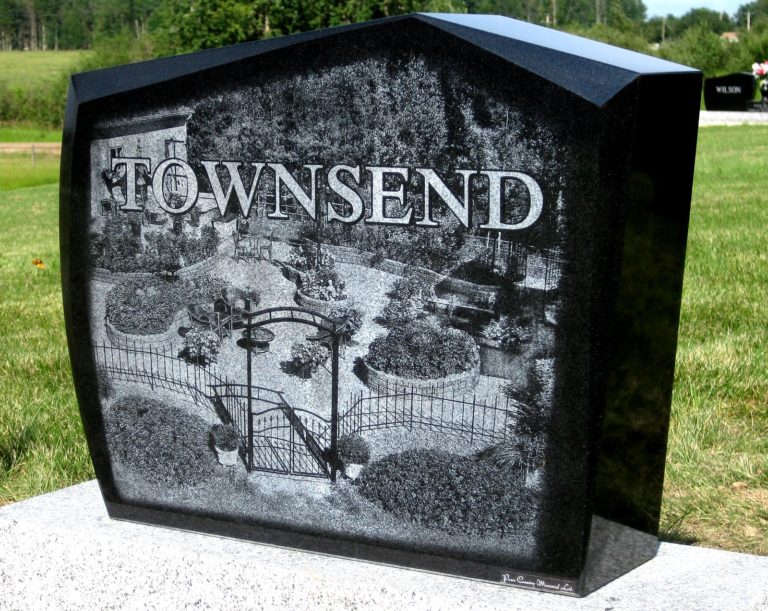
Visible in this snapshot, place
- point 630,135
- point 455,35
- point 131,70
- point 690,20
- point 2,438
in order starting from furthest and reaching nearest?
1. point 690,20
2. point 2,438
3. point 131,70
4. point 455,35
5. point 630,135

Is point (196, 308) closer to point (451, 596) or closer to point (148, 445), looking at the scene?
point (148, 445)

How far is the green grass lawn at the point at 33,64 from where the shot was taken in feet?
→ 226

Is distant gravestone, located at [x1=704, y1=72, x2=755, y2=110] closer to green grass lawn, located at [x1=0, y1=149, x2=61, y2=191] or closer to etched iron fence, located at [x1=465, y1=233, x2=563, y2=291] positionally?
green grass lawn, located at [x1=0, y1=149, x2=61, y2=191]

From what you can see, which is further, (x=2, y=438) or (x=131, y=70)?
(x=2, y=438)

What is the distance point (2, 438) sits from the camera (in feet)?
12.6

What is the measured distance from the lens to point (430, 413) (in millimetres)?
2518

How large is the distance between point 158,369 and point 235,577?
595 millimetres

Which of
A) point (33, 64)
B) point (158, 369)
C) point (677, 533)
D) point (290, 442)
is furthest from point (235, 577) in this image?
point (33, 64)

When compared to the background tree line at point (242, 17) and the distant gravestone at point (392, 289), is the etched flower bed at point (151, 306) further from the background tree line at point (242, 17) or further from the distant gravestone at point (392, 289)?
the background tree line at point (242, 17)

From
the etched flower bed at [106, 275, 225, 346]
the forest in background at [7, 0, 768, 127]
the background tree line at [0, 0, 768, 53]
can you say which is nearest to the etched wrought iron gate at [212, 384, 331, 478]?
the etched flower bed at [106, 275, 225, 346]

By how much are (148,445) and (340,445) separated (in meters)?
0.59

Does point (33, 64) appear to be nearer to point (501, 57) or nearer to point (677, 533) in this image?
point (677, 533)

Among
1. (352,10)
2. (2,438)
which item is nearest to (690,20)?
(352,10)

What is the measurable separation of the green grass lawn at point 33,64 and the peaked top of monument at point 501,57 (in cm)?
6496
